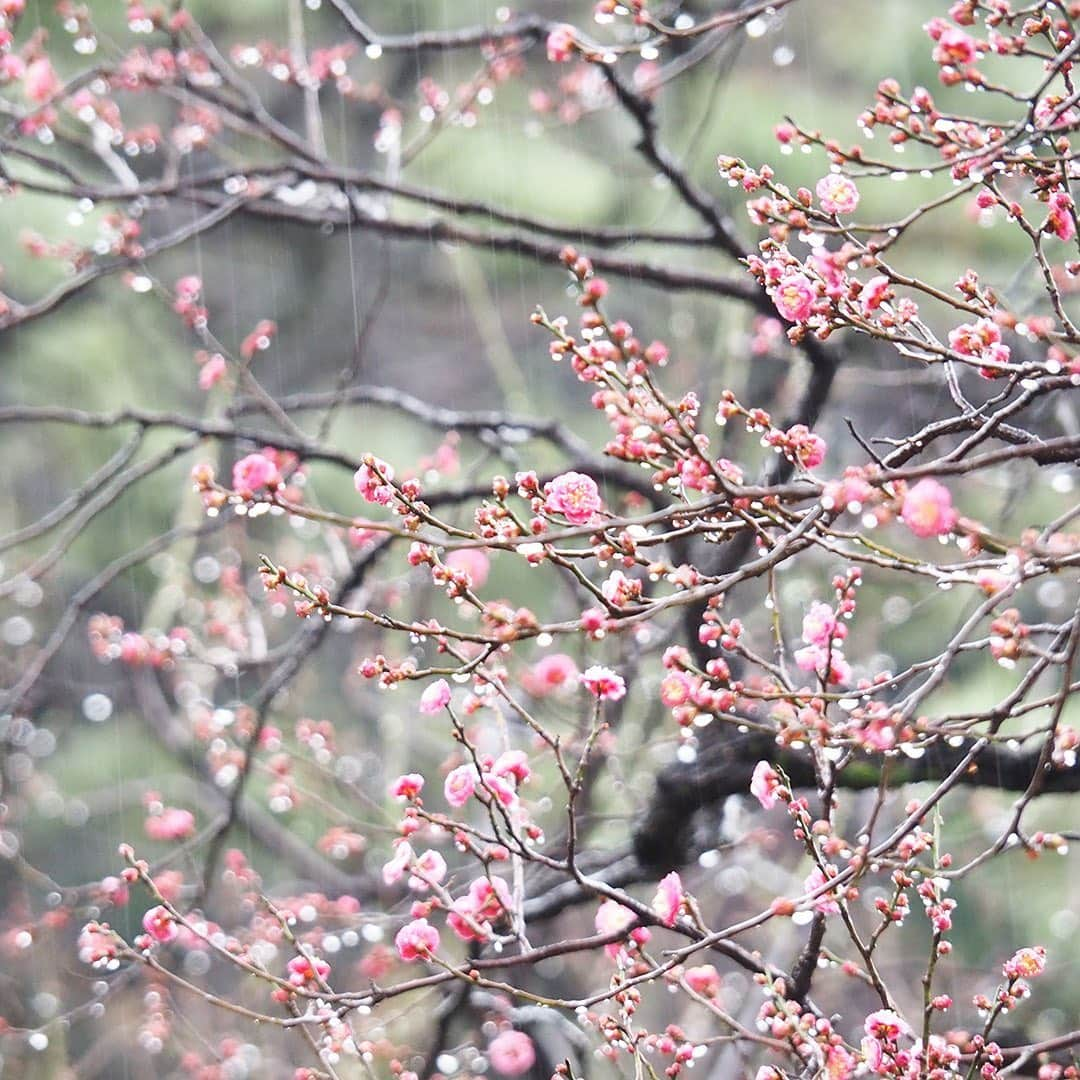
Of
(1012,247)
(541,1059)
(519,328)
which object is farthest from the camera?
(519,328)

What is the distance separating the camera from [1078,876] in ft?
10.9

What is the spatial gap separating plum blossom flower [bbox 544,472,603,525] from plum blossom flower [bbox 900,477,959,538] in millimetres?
256

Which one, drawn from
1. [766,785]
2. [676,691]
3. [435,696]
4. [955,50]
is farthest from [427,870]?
[955,50]

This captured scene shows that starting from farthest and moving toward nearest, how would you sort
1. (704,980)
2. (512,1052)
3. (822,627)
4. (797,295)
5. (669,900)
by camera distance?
(512,1052) < (704,980) < (822,627) < (669,900) < (797,295)

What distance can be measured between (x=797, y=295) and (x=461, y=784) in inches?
20.7

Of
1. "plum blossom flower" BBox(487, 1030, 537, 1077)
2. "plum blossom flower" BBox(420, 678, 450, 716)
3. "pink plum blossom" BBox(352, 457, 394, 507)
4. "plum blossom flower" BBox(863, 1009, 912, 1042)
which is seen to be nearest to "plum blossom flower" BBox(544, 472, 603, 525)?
"pink plum blossom" BBox(352, 457, 394, 507)

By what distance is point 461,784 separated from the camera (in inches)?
43.7

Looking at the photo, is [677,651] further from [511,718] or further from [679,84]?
[679,84]

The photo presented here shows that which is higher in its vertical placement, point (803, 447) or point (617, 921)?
point (803, 447)

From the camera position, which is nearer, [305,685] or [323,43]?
[305,685]

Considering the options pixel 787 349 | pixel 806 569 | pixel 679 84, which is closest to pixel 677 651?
pixel 787 349

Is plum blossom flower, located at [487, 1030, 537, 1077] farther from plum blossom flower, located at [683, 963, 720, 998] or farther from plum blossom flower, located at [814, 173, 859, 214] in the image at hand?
plum blossom flower, located at [814, 173, 859, 214]

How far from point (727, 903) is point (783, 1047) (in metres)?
2.45

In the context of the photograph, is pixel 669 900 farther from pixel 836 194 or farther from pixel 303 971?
pixel 836 194
